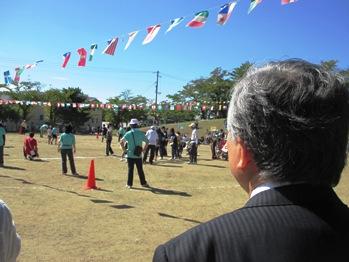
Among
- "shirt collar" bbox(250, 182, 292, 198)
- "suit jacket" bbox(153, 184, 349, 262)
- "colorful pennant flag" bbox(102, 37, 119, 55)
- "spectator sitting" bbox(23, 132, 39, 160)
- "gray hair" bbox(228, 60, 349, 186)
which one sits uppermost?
"colorful pennant flag" bbox(102, 37, 119, 55)

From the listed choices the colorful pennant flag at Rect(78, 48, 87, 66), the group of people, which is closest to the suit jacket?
the group of people

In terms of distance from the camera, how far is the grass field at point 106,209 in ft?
21.1

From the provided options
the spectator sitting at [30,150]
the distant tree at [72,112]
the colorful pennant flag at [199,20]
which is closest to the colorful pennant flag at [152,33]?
the colorful pennant flag at [199,20]

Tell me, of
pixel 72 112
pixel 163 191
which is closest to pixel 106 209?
pixel 163 191

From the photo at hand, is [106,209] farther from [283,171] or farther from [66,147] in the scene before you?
[283,171]

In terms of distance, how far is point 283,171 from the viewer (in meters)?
1.38

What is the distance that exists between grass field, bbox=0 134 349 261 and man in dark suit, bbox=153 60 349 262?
491 centimetres

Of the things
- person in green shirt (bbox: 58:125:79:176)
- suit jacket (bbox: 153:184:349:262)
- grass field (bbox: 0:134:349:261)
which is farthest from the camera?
person in green shirt (bbox: 58:125:79:176)

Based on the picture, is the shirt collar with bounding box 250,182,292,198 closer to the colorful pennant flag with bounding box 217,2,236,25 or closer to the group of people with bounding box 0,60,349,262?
the group of people with bounding box 0,60,349,262

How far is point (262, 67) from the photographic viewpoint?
156 cm

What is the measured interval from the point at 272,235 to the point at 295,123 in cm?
35

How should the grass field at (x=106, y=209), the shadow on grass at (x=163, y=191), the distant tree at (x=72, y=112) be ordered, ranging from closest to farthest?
the grass field at (x=106, y=209) < the shadow on grass at (x=163, y=191) < the distant tree at (x=72, y=112)

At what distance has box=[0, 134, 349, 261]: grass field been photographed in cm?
642

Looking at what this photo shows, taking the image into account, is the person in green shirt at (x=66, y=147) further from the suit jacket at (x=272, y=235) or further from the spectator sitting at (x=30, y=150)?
the suit jacket at (x=272, y=235)
